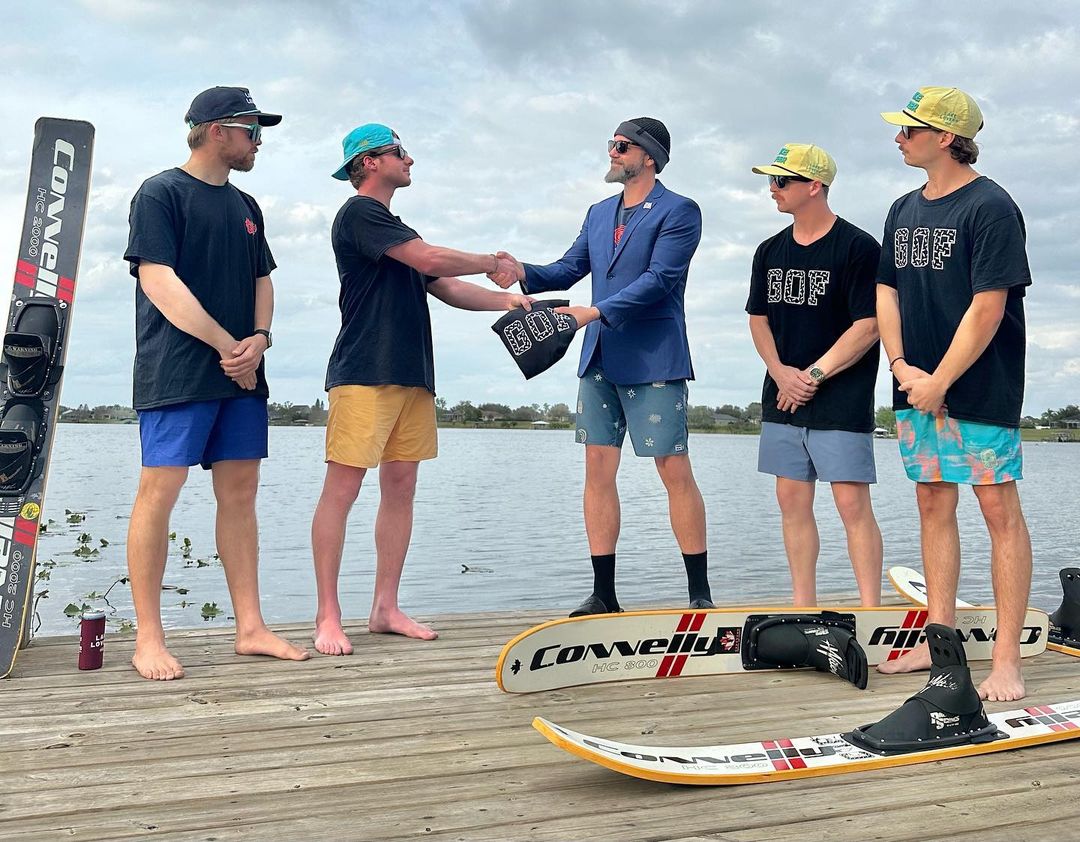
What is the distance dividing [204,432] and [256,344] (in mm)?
436

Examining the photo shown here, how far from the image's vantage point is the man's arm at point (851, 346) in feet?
15.3

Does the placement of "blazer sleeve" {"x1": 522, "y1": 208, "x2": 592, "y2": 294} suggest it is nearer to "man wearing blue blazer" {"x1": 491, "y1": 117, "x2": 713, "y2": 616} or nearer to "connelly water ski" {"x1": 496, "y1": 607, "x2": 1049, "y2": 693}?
"man wearing blue blazer" {"x1": 491, "y1": 117, "x2": 713, "y2": 616}

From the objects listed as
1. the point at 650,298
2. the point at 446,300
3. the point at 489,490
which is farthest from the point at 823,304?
the point at 489,490

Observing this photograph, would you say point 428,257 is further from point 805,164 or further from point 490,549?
point 490,549

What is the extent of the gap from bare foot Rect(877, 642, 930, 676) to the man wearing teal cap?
222 centimetres

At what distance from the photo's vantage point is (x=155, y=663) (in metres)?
4.09

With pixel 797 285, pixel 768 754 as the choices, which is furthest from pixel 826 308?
pixel 768 754

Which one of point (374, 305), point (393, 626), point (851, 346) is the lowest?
point (393, 626)

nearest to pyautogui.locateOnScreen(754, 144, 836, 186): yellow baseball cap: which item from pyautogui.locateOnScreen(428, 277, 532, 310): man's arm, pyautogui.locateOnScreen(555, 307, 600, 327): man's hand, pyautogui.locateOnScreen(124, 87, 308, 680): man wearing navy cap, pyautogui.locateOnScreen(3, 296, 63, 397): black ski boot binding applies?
pyautogui.locateOnScreen(555, 307, 600, 327): man's hand

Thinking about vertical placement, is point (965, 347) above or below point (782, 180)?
below

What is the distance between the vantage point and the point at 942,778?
115 inches

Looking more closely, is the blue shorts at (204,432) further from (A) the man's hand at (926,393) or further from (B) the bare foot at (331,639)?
(A) the man's hand at (926,393)

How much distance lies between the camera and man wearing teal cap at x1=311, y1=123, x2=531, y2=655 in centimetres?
457

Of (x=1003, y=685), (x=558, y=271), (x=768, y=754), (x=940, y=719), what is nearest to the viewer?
(x=768, y=754)
